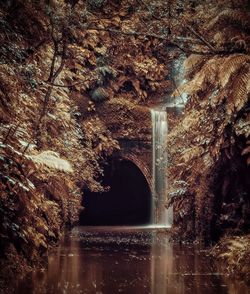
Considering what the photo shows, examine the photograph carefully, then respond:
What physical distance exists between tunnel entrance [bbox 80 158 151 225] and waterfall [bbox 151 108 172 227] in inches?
145

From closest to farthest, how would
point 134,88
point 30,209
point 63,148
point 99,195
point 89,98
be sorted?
point 30,209 < point 63,148 < point 89,98 < point 134,88 < point 99,195

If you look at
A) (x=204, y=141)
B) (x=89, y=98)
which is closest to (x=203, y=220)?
(x=204, y=141)

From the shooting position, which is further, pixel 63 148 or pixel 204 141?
pixel 63 148

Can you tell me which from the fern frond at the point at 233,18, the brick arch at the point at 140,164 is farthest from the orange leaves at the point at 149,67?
the fern frond at the point at 233,18

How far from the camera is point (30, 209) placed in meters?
6.03

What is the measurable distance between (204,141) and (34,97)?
3.66 metres

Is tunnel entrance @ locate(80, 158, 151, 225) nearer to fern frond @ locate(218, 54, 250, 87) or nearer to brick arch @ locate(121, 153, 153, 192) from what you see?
brick arch @ locate(121, 153, 153, 192)

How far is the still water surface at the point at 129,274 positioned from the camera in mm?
4949

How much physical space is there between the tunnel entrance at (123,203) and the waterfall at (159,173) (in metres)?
3.68

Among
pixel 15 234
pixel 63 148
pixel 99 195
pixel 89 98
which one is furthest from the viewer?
pixel 99 195

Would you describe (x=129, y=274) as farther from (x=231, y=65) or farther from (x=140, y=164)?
(x=140, y=164)

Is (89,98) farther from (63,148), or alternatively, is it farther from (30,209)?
(30,209)

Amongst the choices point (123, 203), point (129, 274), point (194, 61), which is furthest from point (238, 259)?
point (123, 203)

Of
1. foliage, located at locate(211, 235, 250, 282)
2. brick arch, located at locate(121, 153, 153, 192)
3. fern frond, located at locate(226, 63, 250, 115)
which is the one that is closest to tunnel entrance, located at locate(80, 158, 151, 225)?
brick arch, located at locate(121, 153, 153, 192)
